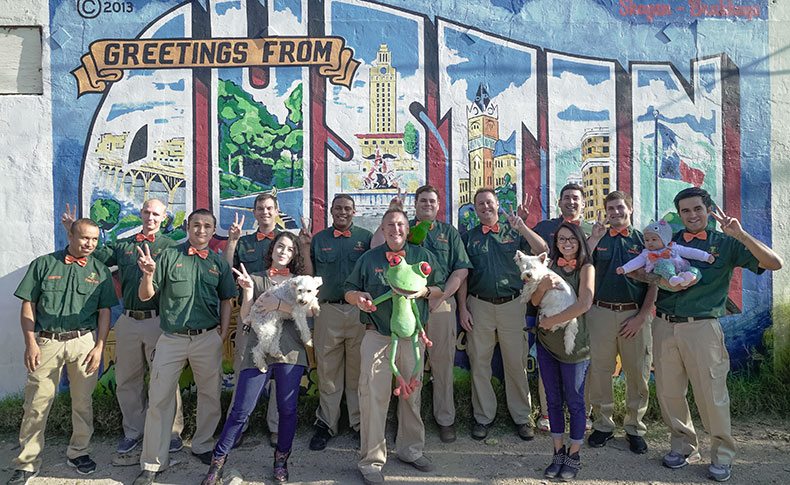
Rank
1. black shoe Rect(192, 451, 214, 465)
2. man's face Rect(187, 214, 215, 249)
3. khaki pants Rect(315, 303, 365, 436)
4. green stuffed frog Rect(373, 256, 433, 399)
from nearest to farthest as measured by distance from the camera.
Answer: green stuffed frog Rect(373, 256, 433, 399) → man's face Rect(187, 214, 215, 249) → black shoe Rect(192, 451, 214, 465) → khaki pants Rect(315, 303, 365, 436)

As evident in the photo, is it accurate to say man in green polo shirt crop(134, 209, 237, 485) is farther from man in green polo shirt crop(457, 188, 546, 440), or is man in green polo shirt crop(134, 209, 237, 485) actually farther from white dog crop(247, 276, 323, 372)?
man in green polo shirt crop(457, 188, 546, 440)

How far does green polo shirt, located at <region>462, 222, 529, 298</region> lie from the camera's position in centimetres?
542

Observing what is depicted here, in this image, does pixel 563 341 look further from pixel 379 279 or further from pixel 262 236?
pixel 262 236

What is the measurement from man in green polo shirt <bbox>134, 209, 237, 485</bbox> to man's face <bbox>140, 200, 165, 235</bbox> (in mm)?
484

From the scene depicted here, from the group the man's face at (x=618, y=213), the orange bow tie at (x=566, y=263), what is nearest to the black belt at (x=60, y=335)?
the orange bow tie at (x=566, y=263)

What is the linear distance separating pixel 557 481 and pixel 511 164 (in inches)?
130

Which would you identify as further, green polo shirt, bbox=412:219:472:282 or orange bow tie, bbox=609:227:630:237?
orange bow tie, bbox=609:227:630:237

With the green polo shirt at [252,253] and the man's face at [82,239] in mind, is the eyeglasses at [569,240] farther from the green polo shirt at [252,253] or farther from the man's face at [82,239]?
the man's face at [82,239]

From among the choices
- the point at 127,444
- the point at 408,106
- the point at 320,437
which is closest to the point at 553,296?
the point at 320,437

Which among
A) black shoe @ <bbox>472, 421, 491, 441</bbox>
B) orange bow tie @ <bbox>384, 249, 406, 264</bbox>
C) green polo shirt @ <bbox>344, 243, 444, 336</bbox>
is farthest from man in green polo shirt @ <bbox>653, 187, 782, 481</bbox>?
orange bow tie @ <bbox>384, 249, 406, 264</bbox>

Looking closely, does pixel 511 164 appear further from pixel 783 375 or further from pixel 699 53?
pixel 783 375

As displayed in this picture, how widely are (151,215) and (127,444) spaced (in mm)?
2099

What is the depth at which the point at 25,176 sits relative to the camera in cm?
621

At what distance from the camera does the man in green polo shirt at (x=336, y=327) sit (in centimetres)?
542
